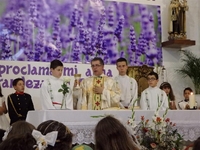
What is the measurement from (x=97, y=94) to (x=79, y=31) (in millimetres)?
2736

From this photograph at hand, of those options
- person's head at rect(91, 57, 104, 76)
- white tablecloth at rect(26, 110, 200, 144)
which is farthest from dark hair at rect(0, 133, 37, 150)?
person's head at rect(91, 57, 104, 76)

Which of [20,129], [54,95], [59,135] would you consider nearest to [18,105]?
[54,95]

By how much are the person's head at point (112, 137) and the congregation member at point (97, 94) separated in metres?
3.36

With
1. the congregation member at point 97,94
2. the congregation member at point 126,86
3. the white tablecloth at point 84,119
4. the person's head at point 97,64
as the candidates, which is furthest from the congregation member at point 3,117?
the congregation member at point 126,86

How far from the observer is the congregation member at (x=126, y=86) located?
6.38 meters

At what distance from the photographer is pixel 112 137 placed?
7.27 feet

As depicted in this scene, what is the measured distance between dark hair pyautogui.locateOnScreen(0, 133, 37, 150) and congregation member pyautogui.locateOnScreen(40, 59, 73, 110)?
9.92 ft

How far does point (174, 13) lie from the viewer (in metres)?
8.73

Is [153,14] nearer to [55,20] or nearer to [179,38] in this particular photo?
[179,38]

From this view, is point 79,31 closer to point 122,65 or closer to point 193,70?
point 122,65

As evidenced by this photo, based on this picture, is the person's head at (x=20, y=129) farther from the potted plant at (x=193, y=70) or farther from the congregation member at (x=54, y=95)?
the potted plant at (x=193, y=70)

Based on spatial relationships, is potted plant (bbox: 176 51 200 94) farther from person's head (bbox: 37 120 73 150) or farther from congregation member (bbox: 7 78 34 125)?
person's head (bbox: 37 120 73 150)

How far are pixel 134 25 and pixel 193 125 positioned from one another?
3986mm

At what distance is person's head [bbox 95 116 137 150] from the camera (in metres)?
2.20
